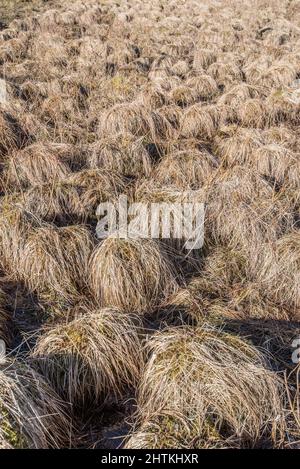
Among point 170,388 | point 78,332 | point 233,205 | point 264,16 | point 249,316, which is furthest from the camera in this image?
point 264,16

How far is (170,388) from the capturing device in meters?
3.48

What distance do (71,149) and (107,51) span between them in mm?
6859

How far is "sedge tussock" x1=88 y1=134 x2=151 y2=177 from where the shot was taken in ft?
24.2

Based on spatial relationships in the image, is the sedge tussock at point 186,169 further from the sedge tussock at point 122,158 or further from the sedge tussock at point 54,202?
the sedge tussock at point 54,202

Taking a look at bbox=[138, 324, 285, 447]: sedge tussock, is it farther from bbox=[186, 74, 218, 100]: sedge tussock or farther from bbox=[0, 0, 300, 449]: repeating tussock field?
bbox=[186, 74, 218, 100]: sedge tussock

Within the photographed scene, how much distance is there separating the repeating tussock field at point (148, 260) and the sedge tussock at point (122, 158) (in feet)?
0.12

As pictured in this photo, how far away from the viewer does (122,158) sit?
749 cm

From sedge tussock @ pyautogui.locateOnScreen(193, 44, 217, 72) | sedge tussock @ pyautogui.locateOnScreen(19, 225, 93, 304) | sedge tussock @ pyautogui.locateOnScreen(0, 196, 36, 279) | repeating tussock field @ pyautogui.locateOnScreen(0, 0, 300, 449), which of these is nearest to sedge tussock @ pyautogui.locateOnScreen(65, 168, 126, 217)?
repeating tussock field @ pyautogui.locateOnScreen(0, 0, 300, 449)

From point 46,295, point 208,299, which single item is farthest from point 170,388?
point 46,295

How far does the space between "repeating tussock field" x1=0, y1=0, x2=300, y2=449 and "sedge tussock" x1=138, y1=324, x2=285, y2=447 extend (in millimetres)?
12

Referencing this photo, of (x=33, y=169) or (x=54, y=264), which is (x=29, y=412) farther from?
(x=33, y=169)

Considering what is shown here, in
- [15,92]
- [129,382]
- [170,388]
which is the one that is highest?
[15,92]

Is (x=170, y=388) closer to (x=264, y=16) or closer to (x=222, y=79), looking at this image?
(x=222, y=79)

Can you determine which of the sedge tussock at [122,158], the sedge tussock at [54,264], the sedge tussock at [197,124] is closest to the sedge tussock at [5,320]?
the sedge tussock at [54,264]
